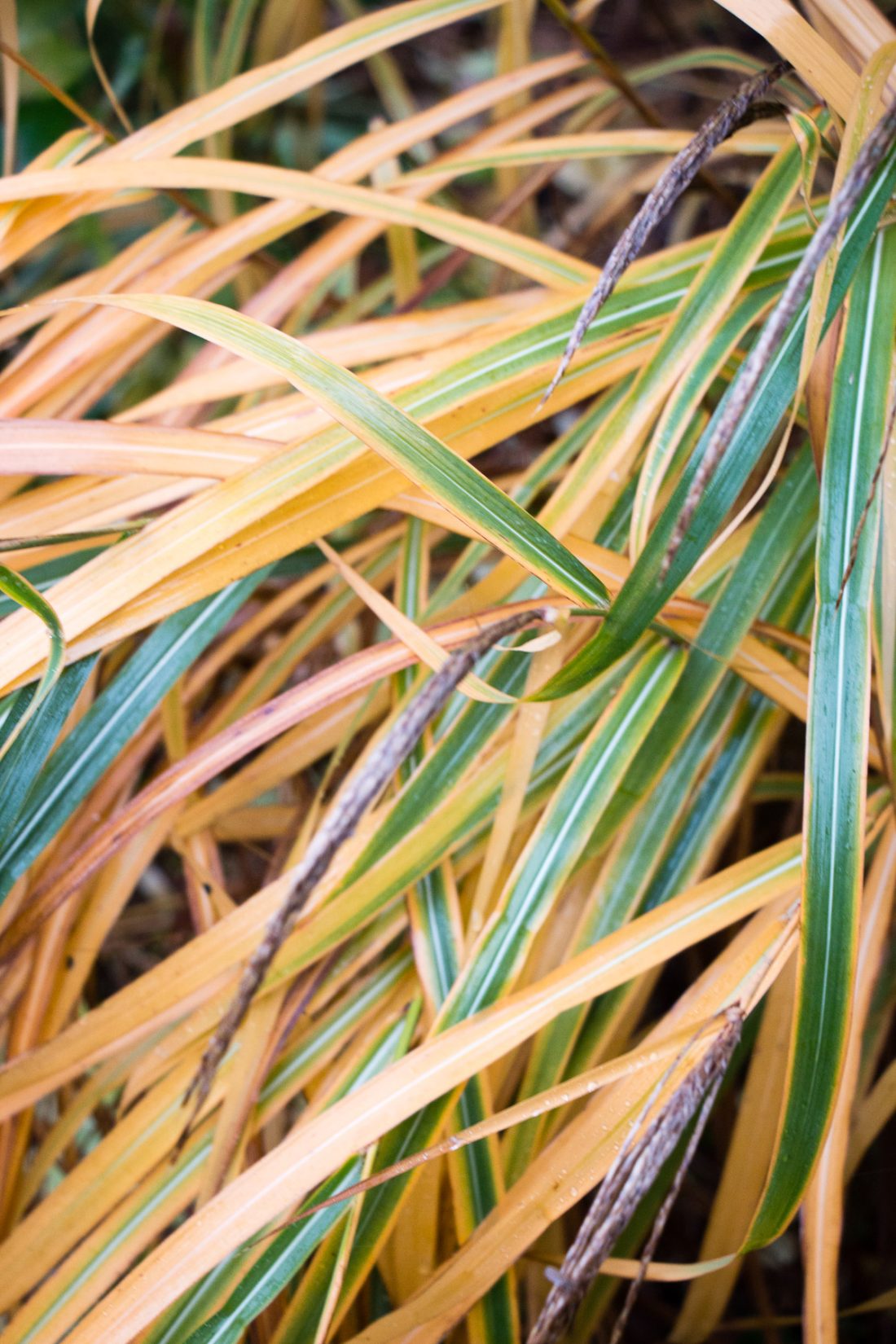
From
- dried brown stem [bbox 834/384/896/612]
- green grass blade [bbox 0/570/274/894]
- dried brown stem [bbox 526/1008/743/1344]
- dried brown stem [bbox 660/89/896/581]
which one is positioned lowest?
dried brown stem [bbox 526/1008/743/1344]

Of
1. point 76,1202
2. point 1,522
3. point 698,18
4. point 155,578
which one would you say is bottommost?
point 76,1202

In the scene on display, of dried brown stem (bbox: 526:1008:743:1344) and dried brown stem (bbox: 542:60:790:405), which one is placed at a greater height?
dried brown stem (bbox: 542:60:790:405)

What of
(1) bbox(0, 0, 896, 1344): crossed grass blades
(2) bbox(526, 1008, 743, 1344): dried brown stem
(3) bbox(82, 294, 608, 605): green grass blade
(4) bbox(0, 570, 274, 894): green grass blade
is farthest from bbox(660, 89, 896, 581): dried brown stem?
(4) bbox(0, 570, 274, 894): green grass blade

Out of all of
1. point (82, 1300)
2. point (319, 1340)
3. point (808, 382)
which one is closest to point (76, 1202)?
point (82, 1300)

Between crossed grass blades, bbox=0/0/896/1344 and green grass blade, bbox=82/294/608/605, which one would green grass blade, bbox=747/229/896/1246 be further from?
green grass blade, bbox=82/294/608/605

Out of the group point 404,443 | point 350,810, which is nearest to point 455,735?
point 404,443

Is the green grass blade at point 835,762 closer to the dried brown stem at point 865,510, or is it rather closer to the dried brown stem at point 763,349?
the dried brown stem at point 865,510

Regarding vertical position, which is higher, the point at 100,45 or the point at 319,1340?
the point at 100,45

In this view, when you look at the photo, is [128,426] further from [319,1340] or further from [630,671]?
[319,1340]
